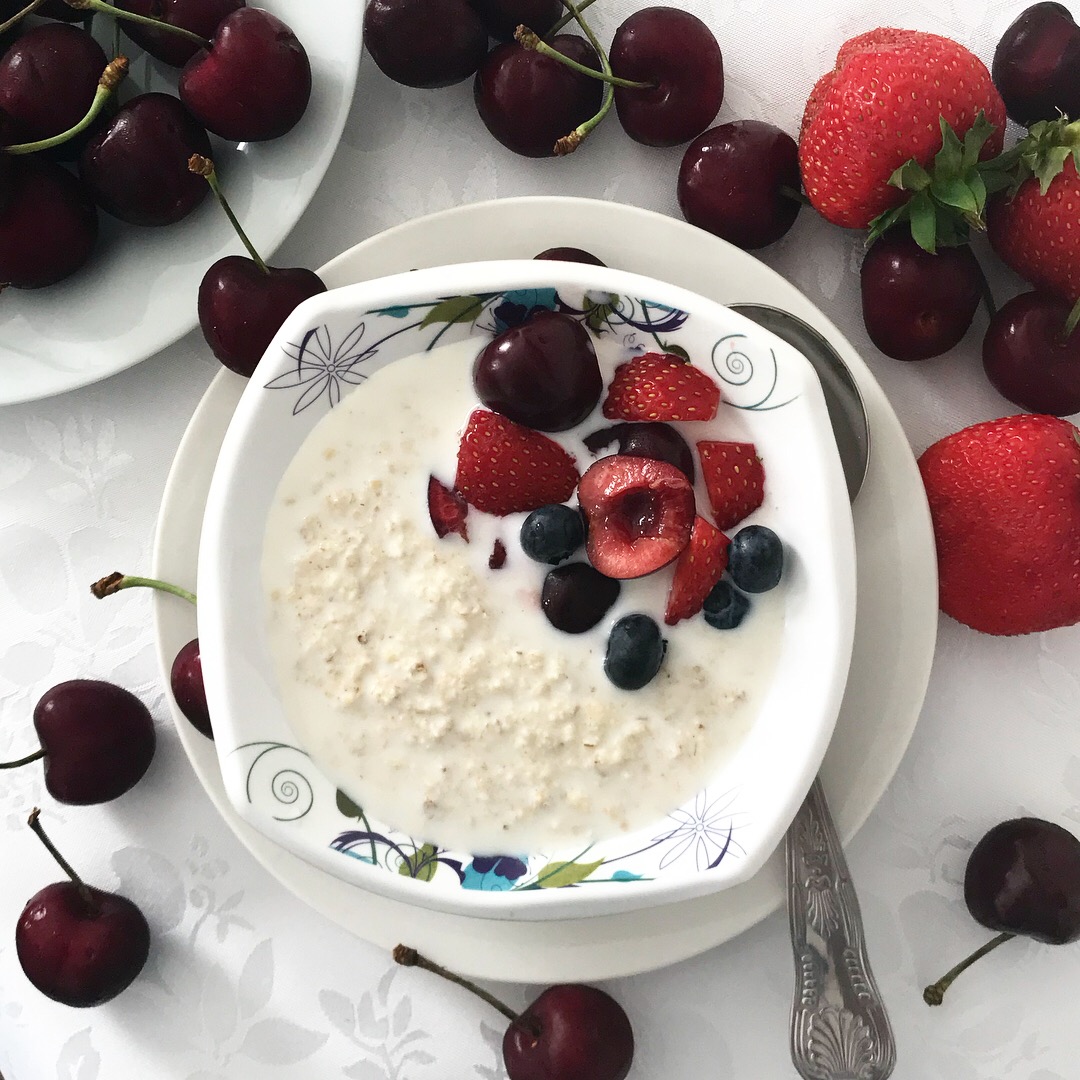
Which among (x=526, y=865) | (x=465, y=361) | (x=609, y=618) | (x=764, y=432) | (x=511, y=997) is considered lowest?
(x=511, y=997)

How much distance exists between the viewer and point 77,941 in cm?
119

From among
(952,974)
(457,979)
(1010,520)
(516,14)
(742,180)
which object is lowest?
(952,974)

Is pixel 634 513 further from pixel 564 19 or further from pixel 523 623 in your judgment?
pixel 564 19

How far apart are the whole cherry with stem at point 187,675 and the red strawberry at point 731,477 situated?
59 centimetres

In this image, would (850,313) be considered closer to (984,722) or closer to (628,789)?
(984,722)

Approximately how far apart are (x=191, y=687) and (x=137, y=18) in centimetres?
74

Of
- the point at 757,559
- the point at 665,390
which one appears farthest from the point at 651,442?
the point at 757,559

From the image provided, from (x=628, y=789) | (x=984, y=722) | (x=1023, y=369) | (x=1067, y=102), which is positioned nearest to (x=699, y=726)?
(x=628, y=789)

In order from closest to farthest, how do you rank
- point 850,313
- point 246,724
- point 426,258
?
point 246,724
point 426,258
point 850,313

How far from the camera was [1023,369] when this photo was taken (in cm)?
113

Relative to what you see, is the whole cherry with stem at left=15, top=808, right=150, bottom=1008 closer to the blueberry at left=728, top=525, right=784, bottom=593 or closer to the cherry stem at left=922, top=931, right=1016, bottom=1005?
the blueberry at left=728, top=525, right=784, bottom=593

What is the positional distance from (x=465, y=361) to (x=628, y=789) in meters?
0.48

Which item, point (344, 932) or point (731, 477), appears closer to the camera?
point (731, 477)

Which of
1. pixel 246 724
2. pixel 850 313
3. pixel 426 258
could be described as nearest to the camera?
pixel 246 724
